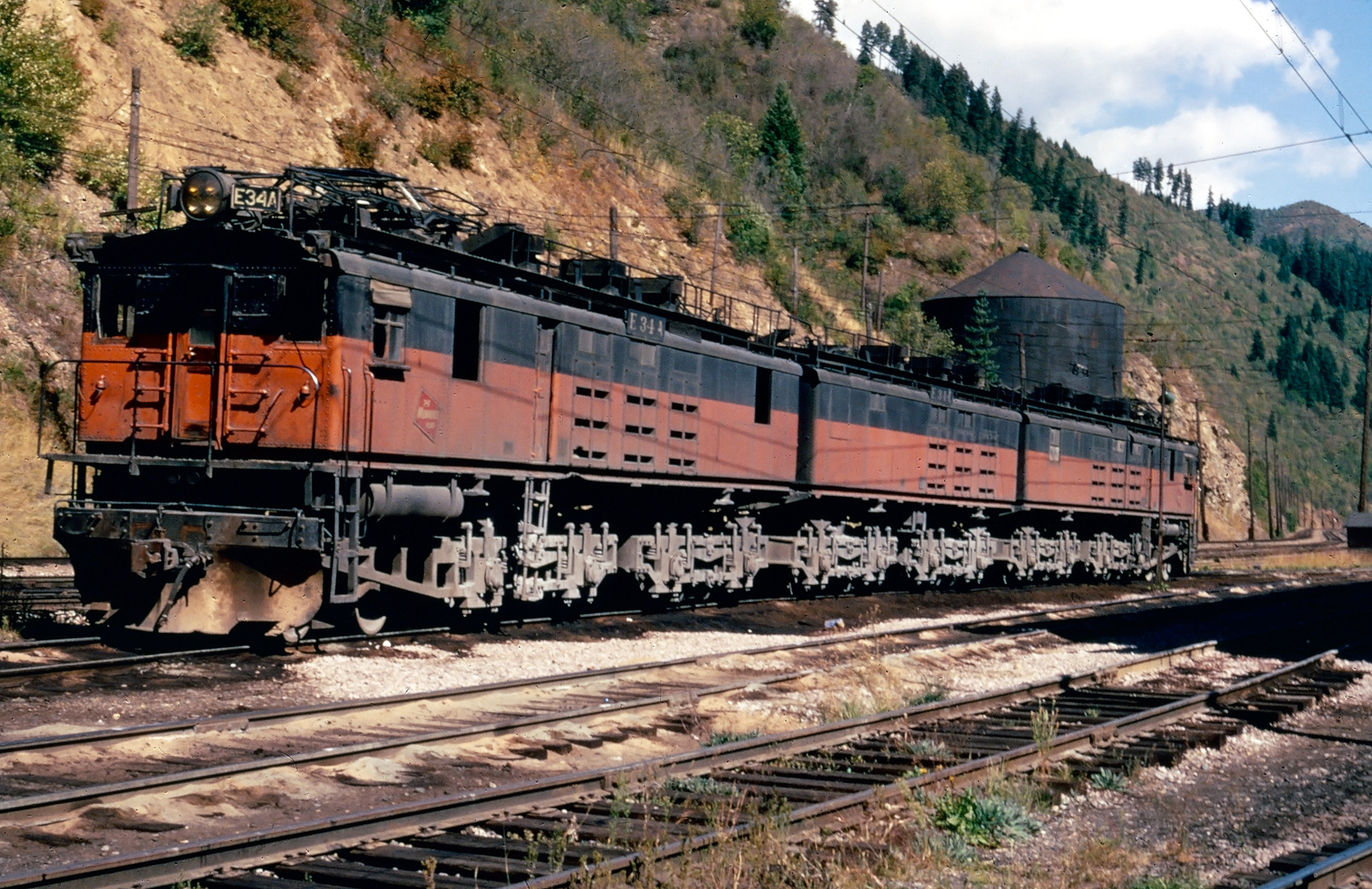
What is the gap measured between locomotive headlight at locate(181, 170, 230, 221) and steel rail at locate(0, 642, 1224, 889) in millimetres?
8262

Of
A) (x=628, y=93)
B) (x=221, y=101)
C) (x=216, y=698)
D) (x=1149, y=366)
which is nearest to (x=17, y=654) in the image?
(x=216, y=698)

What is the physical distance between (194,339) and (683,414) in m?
8.42

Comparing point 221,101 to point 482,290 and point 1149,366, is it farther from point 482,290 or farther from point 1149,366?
point 1149,366

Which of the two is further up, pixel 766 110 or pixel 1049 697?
pixel 766 110

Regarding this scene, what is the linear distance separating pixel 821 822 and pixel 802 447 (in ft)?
55.0

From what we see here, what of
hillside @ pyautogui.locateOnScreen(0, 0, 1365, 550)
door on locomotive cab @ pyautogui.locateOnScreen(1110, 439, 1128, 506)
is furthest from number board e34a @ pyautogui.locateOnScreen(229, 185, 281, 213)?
door on locomotive cab @ pyautogui.locateOnScreen(1110, 439, 1128, 506)

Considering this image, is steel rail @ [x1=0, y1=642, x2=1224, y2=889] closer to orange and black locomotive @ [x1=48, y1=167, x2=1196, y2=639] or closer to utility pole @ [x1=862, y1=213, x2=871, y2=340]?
orange and black locomotive @ [x1=48, y1=167, x2=1196, y2=639]

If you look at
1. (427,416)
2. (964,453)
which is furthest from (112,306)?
(964,453)

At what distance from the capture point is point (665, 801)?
8.23m

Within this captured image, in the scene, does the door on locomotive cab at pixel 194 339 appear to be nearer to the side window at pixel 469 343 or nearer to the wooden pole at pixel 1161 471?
the side window at pixel 469 343

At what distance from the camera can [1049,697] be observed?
14.1 metres

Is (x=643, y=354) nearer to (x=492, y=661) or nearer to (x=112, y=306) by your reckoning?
(x=492, y=661)

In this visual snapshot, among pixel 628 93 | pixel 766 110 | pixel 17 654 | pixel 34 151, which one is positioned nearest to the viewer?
pixel 17 654

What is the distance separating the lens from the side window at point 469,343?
635 inches
